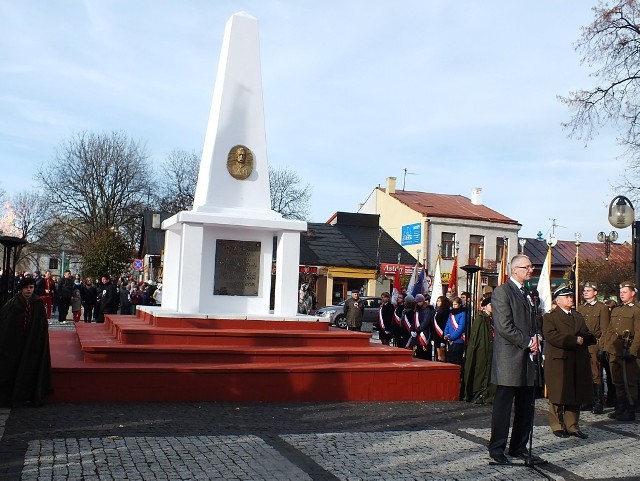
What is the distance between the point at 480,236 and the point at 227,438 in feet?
149

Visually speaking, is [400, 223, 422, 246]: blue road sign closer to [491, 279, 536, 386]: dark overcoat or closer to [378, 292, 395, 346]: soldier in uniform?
[378, 292, 395, 346]: soldier in uniform

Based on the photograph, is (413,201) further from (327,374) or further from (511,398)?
(511,398)

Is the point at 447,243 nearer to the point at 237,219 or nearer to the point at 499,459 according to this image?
the point at 237,219

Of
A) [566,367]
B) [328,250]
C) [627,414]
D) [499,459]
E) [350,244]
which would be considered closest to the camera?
[499,459]

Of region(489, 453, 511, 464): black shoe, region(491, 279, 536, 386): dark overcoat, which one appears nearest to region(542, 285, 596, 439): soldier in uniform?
region(491, 279, 536, 386): dark overcoat

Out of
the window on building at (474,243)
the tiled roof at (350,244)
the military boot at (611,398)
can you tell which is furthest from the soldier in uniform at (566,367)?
the window on building at (474,243)

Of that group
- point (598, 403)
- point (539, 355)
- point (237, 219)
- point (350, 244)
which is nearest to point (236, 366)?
point (237, 219)

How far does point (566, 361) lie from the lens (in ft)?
28.1

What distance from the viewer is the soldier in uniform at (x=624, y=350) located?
1017 centimetres

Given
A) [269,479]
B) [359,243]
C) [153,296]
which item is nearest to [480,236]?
[359,243]

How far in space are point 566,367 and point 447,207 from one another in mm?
44883

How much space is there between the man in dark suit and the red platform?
3995 millimetres

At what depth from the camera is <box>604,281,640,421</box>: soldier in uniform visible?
10.2 meters

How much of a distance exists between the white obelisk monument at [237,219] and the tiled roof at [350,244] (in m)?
29.8
